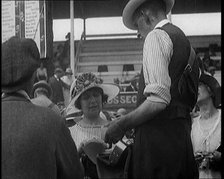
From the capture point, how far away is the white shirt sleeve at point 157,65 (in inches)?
84.0

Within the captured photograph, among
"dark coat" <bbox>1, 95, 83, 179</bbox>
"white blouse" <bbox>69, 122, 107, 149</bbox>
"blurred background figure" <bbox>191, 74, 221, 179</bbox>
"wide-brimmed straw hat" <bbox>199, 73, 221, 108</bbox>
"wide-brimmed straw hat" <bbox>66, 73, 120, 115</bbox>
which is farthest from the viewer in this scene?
"wide-brimmed straw hat" <bbox>66, 73, 120, 115</bbox>

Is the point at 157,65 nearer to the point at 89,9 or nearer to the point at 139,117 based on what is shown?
the point at 139,117

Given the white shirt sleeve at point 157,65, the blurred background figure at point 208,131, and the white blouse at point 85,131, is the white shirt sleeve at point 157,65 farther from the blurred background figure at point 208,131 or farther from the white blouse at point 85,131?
the white blouse at point 85,131

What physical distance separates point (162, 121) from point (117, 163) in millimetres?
285

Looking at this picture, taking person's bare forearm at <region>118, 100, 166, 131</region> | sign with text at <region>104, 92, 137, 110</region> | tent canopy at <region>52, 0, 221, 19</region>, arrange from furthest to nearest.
Answer: tent canopy at <region>52, 0, 221, 19</region>, sign with text at <region>104, 92, 137, 110</region>, person's bare forearm at <region>118, 100, 166, 131</region>

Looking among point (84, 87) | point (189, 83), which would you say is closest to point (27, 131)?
point (189, 83)

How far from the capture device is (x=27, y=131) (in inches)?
77.9

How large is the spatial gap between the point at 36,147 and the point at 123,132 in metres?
0.38

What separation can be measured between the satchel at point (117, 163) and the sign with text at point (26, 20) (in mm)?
3024

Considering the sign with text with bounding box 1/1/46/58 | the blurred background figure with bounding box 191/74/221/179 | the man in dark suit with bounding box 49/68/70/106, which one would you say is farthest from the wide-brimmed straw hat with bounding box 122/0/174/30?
the man in dark suit with bounding box 49/68/70/106

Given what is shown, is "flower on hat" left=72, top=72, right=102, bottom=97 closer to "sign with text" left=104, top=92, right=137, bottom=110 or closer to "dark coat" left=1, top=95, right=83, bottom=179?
"dark coat" left=1, top=95, right=83, bottom=179

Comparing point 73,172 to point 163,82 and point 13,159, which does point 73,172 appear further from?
point 163,82

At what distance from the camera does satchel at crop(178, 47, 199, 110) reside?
2.23m

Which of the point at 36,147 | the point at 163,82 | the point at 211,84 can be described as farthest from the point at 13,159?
the point at 211,84
